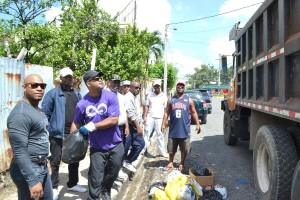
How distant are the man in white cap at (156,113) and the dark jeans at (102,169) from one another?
131 inches

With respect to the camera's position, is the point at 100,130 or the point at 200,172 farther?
the point at 200,172

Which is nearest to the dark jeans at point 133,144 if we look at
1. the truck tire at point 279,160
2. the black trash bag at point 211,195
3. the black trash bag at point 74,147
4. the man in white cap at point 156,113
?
the man in white cap at point 156,113

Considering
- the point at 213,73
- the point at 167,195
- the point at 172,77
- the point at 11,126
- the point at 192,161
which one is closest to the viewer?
the point at 11,126

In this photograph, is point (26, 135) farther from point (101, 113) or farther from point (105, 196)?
point (105, 196)

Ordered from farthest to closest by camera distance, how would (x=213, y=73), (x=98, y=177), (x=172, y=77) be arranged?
1. (x=213, y=73)
2. (x=172, y=77)
3. (x=98, y=177)

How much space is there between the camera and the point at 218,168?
6.23 m

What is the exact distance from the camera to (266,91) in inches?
161

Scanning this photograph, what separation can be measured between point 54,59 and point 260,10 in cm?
915

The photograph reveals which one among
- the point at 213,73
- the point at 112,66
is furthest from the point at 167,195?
Answer: the point at 213,73

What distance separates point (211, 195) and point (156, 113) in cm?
314

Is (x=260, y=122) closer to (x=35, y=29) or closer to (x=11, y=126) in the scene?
(x=11, y=126)

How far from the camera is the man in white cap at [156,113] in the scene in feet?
23.4

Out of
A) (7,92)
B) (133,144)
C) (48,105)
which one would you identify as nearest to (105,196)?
(48,105)

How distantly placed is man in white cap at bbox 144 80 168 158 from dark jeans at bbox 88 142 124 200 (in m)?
3.32
